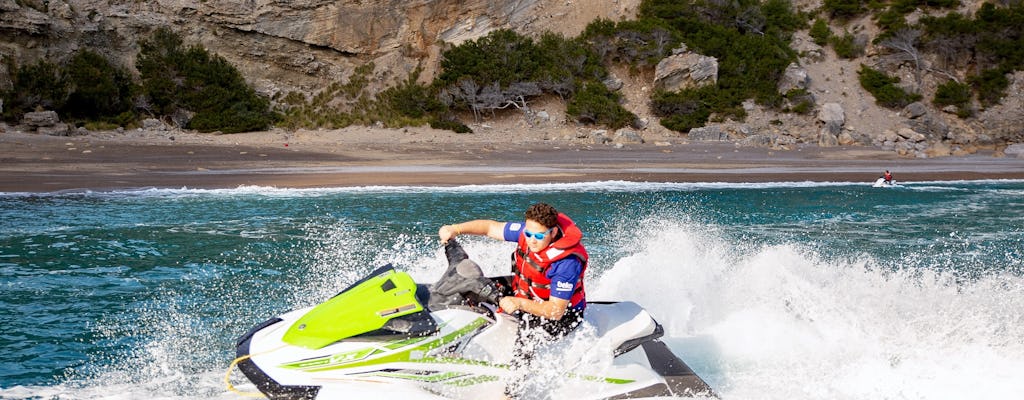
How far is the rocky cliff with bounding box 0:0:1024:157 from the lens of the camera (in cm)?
3359

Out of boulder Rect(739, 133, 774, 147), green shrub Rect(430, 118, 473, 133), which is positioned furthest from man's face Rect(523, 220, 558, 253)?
boulder Rect(739, 133, 774, 147)

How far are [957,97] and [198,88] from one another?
1480 inches

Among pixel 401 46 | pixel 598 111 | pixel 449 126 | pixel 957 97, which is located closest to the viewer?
pixel 449 126

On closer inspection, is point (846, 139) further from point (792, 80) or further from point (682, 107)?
point (682, 107)

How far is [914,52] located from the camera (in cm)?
4231

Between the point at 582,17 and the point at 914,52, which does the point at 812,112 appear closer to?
the point at 914,52

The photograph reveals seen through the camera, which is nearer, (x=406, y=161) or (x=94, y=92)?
(x=406, y=161)

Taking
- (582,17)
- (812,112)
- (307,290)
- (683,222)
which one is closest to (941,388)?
(307,290)

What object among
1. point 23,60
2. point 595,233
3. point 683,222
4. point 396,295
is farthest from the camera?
point 23,60

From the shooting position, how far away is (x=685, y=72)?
38.8 metres

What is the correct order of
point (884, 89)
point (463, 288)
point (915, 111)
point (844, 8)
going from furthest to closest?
point (844, 8), point (884, 89), point (915, 111), point (463, 288)

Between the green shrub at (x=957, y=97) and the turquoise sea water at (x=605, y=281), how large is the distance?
82.4 ft

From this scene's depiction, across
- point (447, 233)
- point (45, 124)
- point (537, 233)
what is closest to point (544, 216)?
point (537, 233)

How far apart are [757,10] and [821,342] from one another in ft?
131
